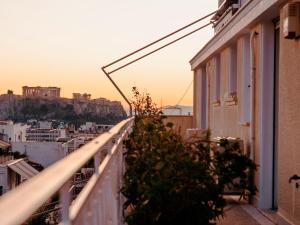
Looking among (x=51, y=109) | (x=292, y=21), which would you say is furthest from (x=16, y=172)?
(x=51, y=109)

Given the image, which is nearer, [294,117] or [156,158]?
[156,158]

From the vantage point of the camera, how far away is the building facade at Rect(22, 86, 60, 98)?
82.3 ft

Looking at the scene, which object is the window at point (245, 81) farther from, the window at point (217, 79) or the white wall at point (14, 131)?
the white wall at point (14, 131)

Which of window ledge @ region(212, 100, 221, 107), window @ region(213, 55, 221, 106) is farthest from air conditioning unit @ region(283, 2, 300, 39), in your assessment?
window @ region(213, 55, 221, 106)

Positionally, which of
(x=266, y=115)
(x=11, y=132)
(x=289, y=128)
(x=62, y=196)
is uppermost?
(x=266, y=115)

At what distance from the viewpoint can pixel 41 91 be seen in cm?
2562

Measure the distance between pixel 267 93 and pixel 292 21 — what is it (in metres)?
1.76

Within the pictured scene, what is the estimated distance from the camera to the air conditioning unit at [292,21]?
16.6ft

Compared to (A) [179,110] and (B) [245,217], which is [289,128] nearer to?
(B) [245,217]

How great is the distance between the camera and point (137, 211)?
3.79 meters

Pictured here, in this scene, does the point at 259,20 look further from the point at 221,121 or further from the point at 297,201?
the point at 221,121

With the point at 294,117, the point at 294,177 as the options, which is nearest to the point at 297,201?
the point at 294,177

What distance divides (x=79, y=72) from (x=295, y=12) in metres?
11.3

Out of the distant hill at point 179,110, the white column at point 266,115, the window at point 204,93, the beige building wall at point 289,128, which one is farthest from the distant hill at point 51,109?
the beige building wall at point 289,128
